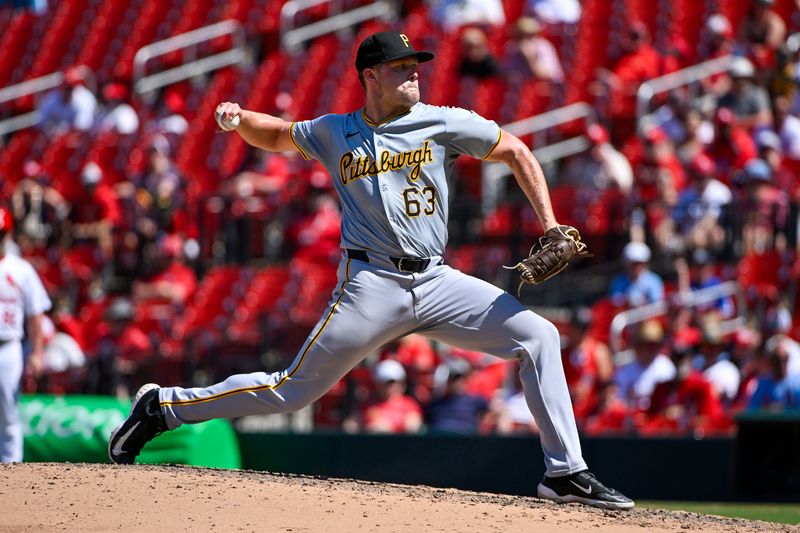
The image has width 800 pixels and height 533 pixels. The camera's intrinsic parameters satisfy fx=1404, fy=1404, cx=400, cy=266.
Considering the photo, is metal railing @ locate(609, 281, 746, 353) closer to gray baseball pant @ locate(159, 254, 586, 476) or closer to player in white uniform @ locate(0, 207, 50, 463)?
player in white uniform @ locate(0, 207, 50, 463)

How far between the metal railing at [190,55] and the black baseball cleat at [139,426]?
1104 centimetres

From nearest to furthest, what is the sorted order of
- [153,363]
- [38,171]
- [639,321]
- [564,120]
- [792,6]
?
[639,321] < [153,363] < [564,120] < [792,6] < [38,171]

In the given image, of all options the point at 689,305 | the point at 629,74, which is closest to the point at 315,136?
the point at 689,305

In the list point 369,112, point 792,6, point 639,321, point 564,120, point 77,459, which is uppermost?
point 792,6

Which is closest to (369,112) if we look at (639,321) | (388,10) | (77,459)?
(77,459)

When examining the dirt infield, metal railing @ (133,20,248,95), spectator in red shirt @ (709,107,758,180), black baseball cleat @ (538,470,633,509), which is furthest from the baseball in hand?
metal railing @ (133,20,248,95)

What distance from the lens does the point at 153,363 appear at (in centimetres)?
1143

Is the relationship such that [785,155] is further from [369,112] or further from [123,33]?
[123,33]

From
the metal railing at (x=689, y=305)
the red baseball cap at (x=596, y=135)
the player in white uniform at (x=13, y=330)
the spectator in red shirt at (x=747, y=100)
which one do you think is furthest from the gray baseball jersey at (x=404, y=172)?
the spectator in red shirt at (x=747, y=100)

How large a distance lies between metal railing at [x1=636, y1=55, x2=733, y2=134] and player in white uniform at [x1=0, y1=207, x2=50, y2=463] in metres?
6.33

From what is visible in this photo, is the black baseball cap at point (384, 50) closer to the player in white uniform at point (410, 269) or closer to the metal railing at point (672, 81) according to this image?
the player in white uniform at point (410, 269)

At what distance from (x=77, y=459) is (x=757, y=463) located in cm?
444

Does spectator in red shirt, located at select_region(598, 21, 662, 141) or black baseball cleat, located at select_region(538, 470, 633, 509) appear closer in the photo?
black baseball cleat, located at select_region(538, 470, 633, 509)

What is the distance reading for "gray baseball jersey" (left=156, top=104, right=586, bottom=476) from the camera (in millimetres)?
5559
